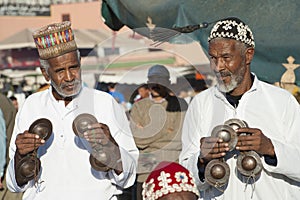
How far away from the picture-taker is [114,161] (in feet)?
10.8

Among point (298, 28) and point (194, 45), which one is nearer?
point (298, 28)

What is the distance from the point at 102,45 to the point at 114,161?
870mm

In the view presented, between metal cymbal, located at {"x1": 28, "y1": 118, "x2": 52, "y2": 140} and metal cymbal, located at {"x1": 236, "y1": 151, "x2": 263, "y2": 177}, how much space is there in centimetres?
99

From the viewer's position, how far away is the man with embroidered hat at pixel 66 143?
3469 mm

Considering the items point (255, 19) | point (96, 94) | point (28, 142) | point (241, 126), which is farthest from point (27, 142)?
point (255, 19)

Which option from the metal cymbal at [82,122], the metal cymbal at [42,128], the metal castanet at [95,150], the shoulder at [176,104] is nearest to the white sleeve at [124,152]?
the metal castanet at [95,150]

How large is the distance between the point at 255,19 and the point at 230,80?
110cm

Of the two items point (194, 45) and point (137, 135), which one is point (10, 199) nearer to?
point (137, 135)

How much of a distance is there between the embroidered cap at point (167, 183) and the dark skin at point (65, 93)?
458 millimetres

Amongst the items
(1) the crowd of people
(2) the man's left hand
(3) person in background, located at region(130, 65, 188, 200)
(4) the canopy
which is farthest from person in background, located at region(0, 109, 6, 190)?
(2) the man's left hand

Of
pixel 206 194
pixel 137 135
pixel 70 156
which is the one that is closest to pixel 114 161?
pixel 70 156

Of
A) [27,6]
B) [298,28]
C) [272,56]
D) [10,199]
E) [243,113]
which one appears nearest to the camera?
[243,113]

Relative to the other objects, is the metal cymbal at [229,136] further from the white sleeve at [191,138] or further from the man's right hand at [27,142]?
the man's right hand at [27,142]

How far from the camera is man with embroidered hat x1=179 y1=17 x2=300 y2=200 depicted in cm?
327
